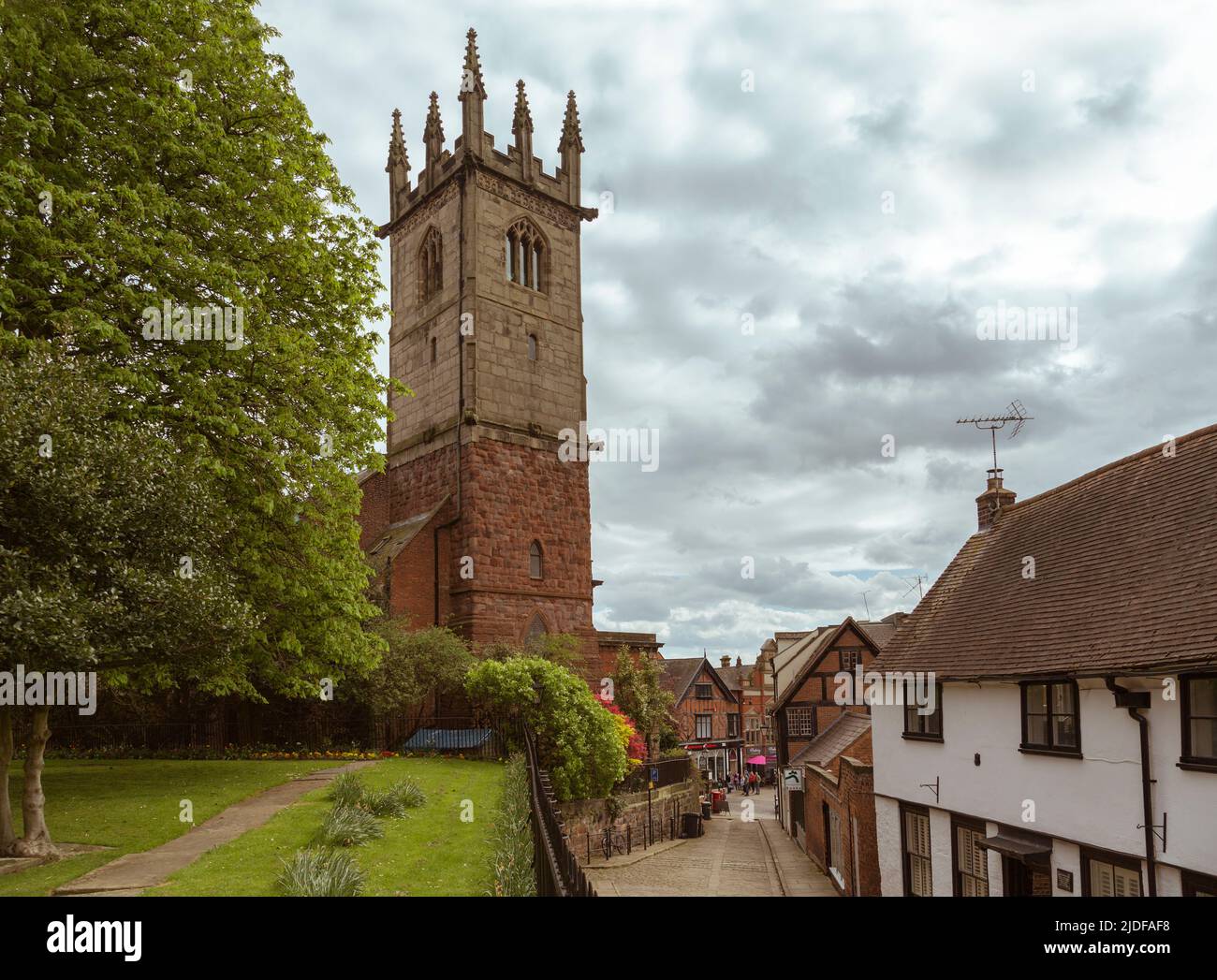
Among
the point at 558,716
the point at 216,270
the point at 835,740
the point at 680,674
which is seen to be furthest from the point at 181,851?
the point at 680,674

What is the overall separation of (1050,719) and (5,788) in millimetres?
15982

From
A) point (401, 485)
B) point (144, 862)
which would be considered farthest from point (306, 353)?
point (401, 485)

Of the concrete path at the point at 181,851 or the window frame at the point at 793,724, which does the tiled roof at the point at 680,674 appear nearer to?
the window frame at the point at 793,724

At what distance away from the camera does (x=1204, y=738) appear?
463 inches

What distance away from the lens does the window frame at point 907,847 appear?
1856 centimetres

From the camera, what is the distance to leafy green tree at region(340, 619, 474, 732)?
83.5 ft

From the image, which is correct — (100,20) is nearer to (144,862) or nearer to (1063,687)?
(144,862)

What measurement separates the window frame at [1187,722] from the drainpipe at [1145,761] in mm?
722

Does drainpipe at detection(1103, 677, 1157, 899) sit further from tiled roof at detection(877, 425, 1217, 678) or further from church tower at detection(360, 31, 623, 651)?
church tower at detection(360, 31, 623, 651)

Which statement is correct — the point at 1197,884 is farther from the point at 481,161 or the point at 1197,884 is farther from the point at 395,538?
the point at 481,161

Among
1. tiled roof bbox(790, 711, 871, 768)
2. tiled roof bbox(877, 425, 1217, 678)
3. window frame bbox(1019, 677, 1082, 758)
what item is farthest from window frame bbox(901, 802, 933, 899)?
tiled roof bbox(790, 711, 871, 768)

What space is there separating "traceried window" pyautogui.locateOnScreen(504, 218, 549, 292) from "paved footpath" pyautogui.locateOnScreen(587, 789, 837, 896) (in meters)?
23.8

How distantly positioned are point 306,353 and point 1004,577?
1545 cm

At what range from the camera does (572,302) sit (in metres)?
38.9
